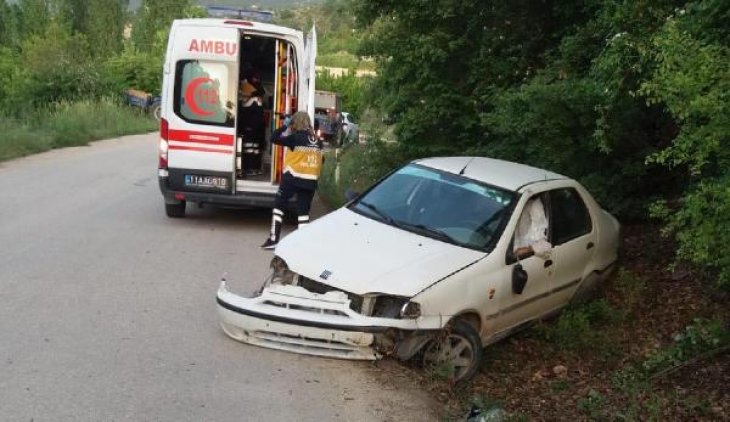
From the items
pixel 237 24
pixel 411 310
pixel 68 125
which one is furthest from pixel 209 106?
pixel 68 125

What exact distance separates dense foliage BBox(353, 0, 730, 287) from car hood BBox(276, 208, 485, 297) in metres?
1.63

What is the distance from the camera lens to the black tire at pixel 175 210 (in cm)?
1120

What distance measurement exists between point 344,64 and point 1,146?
140 feet

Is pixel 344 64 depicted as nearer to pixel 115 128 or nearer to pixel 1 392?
pixel 115 128

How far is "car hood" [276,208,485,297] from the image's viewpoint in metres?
5.62

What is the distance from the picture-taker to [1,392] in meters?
4.73

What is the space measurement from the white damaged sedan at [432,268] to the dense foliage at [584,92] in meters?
0.98

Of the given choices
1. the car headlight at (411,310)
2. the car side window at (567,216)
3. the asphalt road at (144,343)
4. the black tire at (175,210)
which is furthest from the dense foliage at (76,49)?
the car headlight at (411,310)

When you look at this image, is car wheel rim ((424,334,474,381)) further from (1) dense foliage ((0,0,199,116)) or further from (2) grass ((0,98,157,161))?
(1) dense foliage ((0,0,199,116))

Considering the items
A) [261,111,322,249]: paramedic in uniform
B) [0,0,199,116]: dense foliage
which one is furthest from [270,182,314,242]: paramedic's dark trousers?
[0,0,199,116]: dense foliage

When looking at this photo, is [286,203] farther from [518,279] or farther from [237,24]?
[518,279]

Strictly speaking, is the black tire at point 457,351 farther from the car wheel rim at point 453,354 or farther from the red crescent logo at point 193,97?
the red crescent logo at point 193,97

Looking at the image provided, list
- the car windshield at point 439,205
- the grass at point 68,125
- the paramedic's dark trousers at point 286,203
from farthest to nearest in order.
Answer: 1. the grass at point 68,125
2. the paramedic's dark trousers at point 286,203
3. the car windshield at point 439,205

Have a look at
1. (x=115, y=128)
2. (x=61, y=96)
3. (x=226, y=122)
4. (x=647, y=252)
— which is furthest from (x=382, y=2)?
(x=61, y=96)
